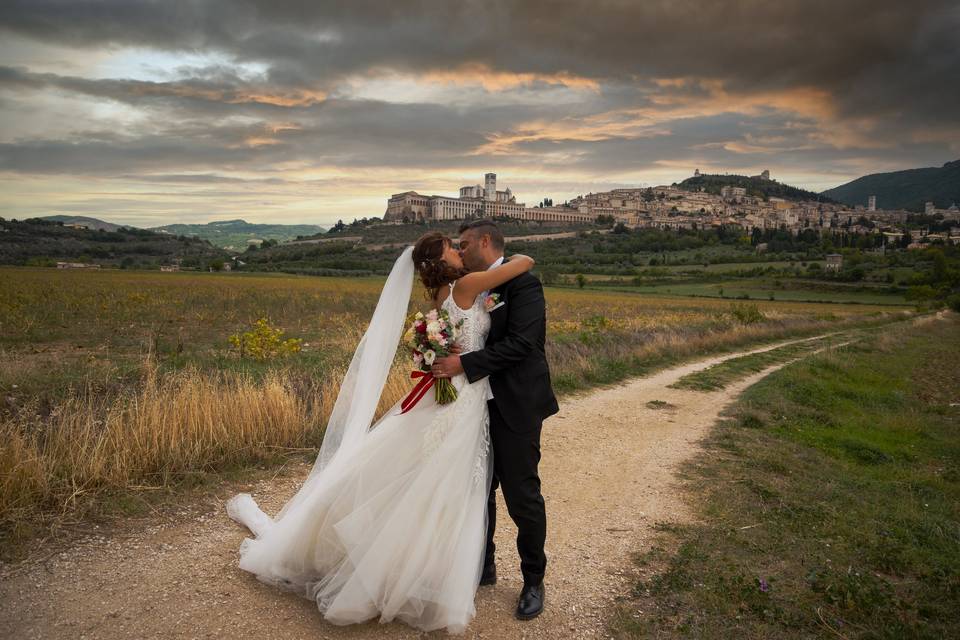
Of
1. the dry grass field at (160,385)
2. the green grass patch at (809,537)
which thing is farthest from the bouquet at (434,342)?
the dry grass field at (160,385)

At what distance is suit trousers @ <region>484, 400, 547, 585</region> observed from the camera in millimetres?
4090

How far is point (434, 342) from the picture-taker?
3.95 m

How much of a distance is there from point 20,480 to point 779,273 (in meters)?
84.7

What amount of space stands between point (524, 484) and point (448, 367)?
1.01 meters

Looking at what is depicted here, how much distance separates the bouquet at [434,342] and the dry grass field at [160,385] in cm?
345

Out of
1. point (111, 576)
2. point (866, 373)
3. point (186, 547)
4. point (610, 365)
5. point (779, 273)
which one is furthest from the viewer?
point (779, 273)

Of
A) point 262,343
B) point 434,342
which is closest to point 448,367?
point 434,342

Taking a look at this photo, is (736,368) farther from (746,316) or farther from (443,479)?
(443,479)

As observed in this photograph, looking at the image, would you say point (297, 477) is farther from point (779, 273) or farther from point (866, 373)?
point (779, 273)

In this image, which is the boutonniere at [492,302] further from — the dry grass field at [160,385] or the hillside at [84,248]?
the hillside at [84,248]

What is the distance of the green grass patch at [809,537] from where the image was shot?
4133 mm

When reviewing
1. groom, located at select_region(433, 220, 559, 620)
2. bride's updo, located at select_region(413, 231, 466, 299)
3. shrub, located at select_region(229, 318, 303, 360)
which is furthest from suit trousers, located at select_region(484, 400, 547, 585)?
shrub, located at select_region(229, 318, 303, 360)

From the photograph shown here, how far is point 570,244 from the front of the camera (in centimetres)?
11756

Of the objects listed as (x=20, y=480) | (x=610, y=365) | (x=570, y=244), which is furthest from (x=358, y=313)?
(x=570, y=244)
